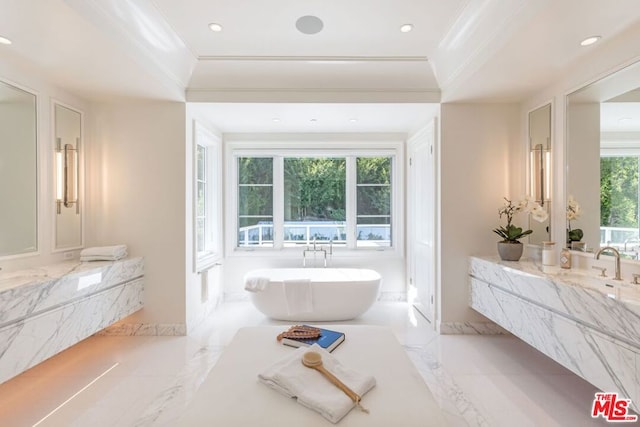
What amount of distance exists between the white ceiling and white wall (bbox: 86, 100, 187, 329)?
0.32m

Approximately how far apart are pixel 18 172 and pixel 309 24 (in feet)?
8.46

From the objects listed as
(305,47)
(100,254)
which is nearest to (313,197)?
(305,47)

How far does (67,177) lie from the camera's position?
3000 millimetres

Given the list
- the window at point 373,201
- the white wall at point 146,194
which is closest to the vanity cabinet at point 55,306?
the white wall at point 146,194

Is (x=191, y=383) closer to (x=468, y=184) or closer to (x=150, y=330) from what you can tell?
(x=150, y=330)

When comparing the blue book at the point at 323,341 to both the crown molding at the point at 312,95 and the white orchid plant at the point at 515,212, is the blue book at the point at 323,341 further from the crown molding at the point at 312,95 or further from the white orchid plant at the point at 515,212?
the crown molding at the point at 312,95

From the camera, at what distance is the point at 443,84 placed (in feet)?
10.2

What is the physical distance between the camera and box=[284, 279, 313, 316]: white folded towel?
3438mm

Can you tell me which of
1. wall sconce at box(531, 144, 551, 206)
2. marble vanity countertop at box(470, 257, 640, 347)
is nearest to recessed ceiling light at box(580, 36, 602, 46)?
wall sconce at box(531, 144, 551, 206)

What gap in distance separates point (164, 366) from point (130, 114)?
2418 mm

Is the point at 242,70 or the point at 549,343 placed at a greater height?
the point at 242,70

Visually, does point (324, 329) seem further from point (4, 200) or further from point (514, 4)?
point (4, 200)

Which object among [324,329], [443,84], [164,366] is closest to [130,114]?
[164,366]

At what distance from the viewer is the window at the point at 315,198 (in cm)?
463
